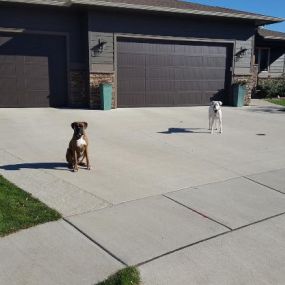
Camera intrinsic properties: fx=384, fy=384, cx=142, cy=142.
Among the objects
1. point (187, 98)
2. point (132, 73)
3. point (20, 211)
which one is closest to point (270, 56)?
point (187, 98)

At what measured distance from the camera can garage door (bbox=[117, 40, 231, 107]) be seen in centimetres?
1512

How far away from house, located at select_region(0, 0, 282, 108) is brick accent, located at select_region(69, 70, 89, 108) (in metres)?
0.04

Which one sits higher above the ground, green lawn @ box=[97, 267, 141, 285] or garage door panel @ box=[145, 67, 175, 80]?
garage door panel @ box=[145, 67, 175, 80]

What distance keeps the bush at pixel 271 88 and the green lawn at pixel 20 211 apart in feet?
59.6

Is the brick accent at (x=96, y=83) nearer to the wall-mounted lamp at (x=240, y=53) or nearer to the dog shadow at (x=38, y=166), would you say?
the wall-mounted lamp at (x=240, y=53)

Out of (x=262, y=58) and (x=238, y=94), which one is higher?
(x=262, y=58)

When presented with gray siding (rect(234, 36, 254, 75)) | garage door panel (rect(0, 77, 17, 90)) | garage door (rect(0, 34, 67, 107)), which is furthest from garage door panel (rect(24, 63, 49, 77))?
gray siding (rect(234, 36, 254, 75))

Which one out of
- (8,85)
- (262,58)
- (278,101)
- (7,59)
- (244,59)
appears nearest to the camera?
(7,59)

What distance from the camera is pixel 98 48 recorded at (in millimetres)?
14117

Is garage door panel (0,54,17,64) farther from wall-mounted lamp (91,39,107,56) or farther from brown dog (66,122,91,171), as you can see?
brown dog (66,122,91,171)

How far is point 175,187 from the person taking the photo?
5.89 m

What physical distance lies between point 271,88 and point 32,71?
13068 millimetres

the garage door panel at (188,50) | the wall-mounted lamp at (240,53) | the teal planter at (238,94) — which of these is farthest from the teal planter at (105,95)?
the wall-mounted lamp at (240,53)

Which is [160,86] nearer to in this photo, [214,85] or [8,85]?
[214,85]
